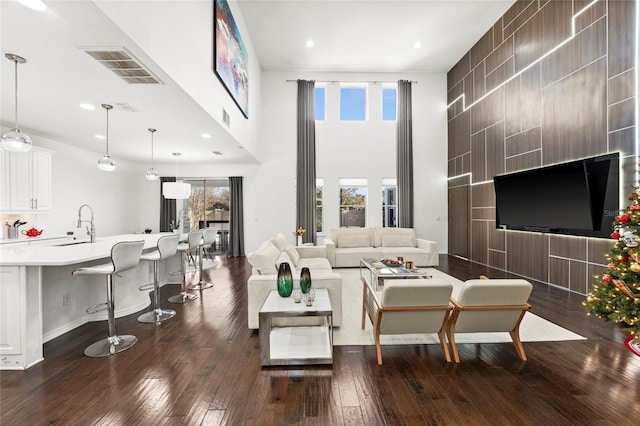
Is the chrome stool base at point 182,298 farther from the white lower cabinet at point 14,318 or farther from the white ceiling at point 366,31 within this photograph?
the white ceiling at point 366,31

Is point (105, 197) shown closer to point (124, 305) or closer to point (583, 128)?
point (124, 305)

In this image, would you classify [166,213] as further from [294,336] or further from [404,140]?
[404,140]

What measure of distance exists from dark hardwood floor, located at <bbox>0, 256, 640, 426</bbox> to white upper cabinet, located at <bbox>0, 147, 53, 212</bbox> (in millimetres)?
3285

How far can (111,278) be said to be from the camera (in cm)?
287

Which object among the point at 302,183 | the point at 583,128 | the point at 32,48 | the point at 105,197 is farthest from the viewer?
the point at 302,183

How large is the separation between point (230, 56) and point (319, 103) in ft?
13.4

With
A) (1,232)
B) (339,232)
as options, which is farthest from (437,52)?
(1,232)

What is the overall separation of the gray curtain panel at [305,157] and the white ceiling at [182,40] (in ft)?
2.39

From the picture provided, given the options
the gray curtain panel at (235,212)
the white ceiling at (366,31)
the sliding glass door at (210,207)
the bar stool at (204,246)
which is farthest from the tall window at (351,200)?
the bar stool at (204,246)

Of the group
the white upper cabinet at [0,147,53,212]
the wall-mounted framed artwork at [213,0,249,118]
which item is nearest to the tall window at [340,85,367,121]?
the wall-mounted framed artwork at [213,0,249,118]

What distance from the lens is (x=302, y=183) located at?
858 centimetres

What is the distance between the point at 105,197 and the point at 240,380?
7332mm

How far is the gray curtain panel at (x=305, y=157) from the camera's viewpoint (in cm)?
855

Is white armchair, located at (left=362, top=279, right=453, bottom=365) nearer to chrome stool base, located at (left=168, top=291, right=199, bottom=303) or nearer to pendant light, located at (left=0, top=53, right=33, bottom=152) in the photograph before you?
chrome stool base, located at (left=168, top=291, right=199, bottom=303)
